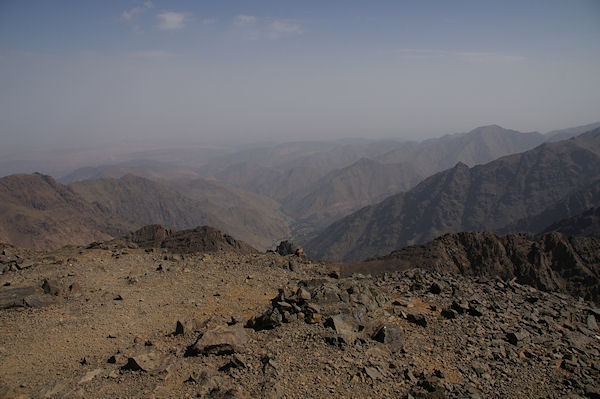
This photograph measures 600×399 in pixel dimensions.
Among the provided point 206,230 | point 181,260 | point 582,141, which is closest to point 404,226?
point 582,141

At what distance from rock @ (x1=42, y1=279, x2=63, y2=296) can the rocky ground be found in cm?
7

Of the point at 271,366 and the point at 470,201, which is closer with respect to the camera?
the point at 271,366

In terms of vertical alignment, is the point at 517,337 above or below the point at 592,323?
above

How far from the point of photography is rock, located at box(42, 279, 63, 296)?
14460 mm

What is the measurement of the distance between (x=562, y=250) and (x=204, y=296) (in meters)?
41.5

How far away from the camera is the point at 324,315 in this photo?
1180 centimetres

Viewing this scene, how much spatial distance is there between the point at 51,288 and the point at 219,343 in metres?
9.26

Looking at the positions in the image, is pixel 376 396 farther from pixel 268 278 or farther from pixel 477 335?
pixel 268 278

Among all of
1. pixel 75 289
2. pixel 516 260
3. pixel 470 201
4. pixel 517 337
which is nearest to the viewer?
pixel 517 337

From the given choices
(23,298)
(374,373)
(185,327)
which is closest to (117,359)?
(185,327)

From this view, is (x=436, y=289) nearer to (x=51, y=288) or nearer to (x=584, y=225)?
(x=51, y=288)

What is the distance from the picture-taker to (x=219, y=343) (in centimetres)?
1009

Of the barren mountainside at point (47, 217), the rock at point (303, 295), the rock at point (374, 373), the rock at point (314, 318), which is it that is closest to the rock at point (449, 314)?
the rock at point (374, 373)

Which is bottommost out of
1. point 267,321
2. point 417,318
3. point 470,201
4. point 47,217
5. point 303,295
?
point 470,201
